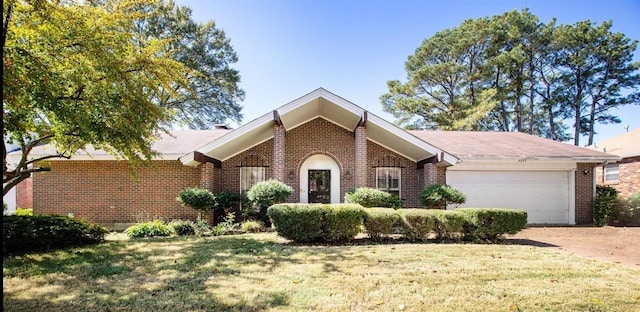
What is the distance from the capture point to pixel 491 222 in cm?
931

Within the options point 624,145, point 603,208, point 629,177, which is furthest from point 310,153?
point 624,145

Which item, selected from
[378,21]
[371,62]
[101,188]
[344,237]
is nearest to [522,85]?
[371,62]

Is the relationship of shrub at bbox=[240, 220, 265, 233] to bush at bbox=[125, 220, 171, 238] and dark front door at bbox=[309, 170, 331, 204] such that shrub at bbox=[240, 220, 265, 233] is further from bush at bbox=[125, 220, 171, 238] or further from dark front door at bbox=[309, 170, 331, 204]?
dark front door at bbox=[309, 170, 331, 204]

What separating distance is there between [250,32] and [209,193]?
6959mm

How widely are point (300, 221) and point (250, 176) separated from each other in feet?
18.9

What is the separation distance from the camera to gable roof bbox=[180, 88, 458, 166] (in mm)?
11664

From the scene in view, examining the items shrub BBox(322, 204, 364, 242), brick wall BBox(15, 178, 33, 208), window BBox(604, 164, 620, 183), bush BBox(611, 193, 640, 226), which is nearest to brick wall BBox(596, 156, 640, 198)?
window BBox(604, 164, 620, 183)

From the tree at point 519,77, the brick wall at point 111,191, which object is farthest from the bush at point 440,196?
the tree at point 519,77

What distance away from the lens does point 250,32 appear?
1421 cm

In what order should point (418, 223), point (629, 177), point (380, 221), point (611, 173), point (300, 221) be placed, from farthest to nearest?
1. point (611, 173)
2. point (629, 177)
3. point (418, 223)
4. point (380, 221)
5. point (300, 221)

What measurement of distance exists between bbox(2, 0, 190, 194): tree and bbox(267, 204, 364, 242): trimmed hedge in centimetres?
372

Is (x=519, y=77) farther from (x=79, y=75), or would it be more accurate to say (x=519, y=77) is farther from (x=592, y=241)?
(x=79, y=75)

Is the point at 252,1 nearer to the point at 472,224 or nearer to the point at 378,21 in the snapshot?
the point at 378,21

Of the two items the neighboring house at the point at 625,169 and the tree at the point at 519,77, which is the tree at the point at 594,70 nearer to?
the tree at the point at 519,77
